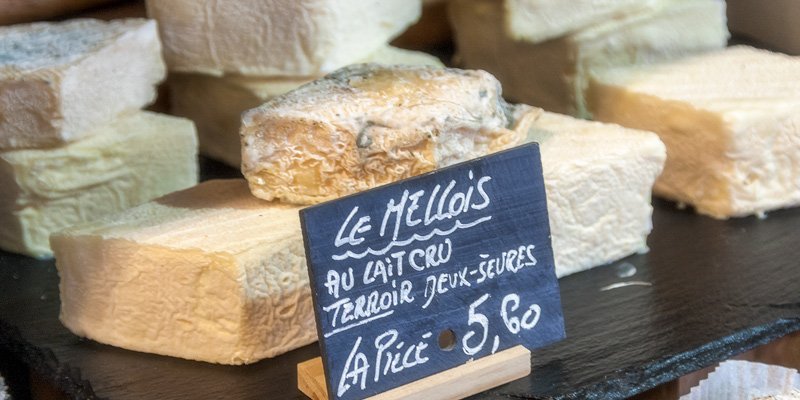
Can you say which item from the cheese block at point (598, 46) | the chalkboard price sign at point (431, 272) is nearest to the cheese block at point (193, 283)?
the chalkboard price sign at point (431, 272)

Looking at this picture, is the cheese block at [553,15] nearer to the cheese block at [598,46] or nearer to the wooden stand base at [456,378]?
the cheese block at [598,46]

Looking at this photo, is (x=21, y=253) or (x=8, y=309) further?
(x=21, y=253)

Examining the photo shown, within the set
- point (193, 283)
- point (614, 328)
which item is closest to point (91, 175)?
point (193, 283)

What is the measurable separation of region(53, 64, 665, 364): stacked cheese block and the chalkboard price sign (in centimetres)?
24

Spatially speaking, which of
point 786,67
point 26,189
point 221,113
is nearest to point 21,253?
point 26,189

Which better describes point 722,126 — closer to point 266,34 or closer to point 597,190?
point 597,190

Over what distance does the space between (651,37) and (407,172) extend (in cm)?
Answer: 95

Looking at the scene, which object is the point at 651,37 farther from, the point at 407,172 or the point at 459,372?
the point at 459,372

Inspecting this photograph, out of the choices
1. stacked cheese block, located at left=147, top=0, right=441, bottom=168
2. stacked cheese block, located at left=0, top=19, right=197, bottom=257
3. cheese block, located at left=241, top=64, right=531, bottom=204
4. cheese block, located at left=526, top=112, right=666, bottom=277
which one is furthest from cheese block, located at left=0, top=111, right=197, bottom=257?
cheese block, located at left=526, top=112, right=666, bottom=277

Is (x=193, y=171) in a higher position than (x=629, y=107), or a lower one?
lower

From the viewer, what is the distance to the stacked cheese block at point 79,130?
6.14ft

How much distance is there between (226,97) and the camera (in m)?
2.26

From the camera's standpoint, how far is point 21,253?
2010 millimetres

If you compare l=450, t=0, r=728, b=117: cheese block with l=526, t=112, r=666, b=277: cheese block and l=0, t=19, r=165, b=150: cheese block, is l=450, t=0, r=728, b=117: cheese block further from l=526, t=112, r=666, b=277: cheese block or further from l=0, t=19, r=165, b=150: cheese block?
l=0, t=19, r=165, b=150: cheese block
